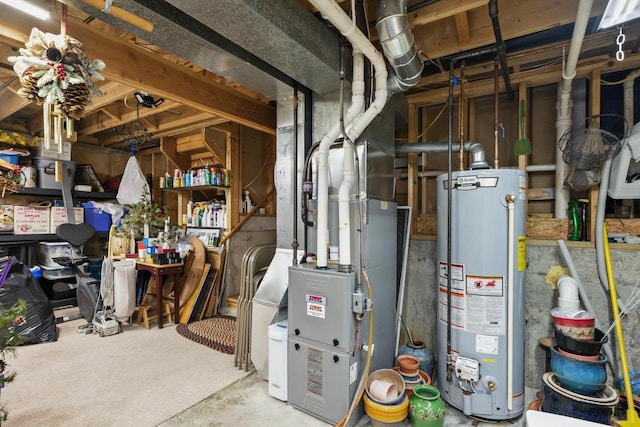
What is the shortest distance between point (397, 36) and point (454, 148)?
1213mm

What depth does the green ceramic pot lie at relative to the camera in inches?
75.3

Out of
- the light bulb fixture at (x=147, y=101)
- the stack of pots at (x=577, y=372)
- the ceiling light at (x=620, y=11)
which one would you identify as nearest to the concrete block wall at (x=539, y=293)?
the stack of pots at (x=577, y=372)

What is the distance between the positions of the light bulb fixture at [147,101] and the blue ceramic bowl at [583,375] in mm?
4326

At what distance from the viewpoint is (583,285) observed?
2.41 meters

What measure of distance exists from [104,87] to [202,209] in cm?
203

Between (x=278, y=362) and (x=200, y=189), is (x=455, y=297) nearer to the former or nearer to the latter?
(x=278, y=362)

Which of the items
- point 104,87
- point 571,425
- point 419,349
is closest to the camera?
point 571,425

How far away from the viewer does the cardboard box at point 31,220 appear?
440cm

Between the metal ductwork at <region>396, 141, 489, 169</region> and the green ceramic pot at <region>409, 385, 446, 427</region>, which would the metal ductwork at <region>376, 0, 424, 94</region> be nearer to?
the metal ductwork at <region>396, 141, 489, 169</region>

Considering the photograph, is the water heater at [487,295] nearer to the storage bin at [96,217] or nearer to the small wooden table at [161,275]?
the small wooden table at [161,275]

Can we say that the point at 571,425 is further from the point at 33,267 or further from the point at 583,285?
the point at 33,267

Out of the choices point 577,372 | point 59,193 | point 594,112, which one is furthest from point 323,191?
point 59,193

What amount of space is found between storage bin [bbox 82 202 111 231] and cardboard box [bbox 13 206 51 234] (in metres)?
0.49

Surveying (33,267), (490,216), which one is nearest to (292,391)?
(490,216)
